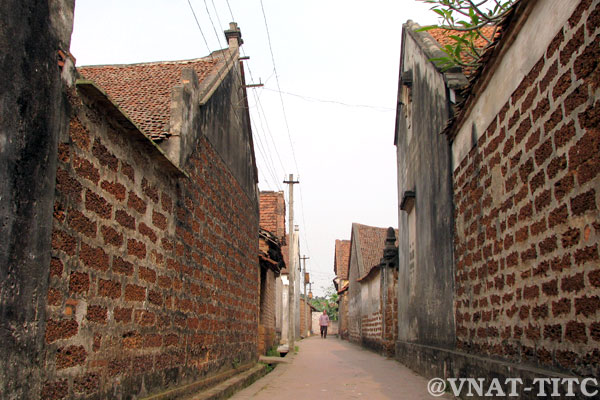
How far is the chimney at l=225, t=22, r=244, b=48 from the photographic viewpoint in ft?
34.1

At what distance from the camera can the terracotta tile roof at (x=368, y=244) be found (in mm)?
29547

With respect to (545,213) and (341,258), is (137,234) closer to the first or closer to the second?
(545,213)

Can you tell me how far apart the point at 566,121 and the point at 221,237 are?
5.62 m

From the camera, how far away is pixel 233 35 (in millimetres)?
10453

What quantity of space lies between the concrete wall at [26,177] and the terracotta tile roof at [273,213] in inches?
815

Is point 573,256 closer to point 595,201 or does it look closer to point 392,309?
point 595,201

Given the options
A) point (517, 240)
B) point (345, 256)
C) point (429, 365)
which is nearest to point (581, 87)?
point (517, 240)

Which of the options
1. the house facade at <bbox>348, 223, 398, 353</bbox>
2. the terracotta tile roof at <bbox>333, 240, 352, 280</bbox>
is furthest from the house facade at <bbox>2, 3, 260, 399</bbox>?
the terracotta tile roof at <bbox>333, 240, 352, 280</bbox>

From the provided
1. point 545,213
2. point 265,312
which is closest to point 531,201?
point 545,213

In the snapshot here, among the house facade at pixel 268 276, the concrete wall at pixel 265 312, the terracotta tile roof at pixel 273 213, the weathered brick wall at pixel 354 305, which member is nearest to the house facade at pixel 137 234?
the house facade at pixel 268 276

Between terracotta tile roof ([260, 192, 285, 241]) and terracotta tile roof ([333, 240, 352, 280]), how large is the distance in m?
20.9

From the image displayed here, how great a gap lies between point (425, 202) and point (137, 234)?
676cm

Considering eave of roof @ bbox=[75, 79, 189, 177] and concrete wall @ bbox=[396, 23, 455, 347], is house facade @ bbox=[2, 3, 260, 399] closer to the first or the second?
eave of roof @ bbox=[75, 79, 189, 177]

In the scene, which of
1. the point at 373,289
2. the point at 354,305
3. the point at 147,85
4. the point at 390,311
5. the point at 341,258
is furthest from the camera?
the point at 341,258
